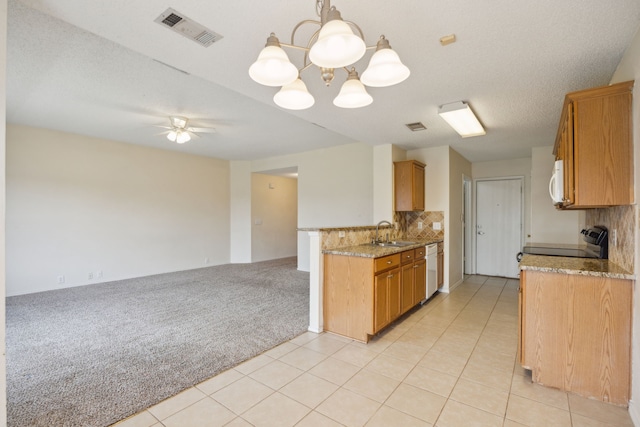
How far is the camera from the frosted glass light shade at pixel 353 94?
174 cm

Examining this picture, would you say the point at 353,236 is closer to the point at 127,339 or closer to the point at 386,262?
the point at 386,262

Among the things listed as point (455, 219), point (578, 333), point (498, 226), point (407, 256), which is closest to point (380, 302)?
point (407, 256)

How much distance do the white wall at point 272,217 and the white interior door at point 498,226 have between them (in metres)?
4.57

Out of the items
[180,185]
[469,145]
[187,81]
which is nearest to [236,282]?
[180,185]

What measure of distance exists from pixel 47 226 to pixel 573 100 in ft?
22.4

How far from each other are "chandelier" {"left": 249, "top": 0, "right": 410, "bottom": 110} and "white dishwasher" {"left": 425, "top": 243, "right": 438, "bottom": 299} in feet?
9.64

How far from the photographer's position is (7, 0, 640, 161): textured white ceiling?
1.63 m

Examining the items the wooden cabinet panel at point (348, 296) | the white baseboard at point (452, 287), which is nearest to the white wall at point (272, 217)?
the white baseboard at point (452, 287)

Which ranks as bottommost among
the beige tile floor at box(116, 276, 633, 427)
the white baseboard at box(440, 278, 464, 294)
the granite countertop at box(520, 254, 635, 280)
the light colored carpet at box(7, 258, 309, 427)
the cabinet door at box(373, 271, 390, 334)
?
the beige tile floor at box(116, 276, 633, 427)

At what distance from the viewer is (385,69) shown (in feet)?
4.82

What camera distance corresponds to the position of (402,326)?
10.8 ft

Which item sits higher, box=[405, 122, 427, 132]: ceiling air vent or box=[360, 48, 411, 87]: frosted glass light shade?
box=[405, 122, 427, 132]: ceiling air vent

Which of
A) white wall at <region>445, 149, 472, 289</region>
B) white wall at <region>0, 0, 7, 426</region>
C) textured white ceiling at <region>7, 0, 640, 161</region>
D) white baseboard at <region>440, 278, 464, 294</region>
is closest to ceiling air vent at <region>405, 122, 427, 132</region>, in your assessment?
textured white ceiling at <region>7, 0, 640, 161</region>

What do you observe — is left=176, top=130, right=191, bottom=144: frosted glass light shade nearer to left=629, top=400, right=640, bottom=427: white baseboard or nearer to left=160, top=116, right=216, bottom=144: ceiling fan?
left=160, top=116, right=216, bottom=144: ceiling fan
